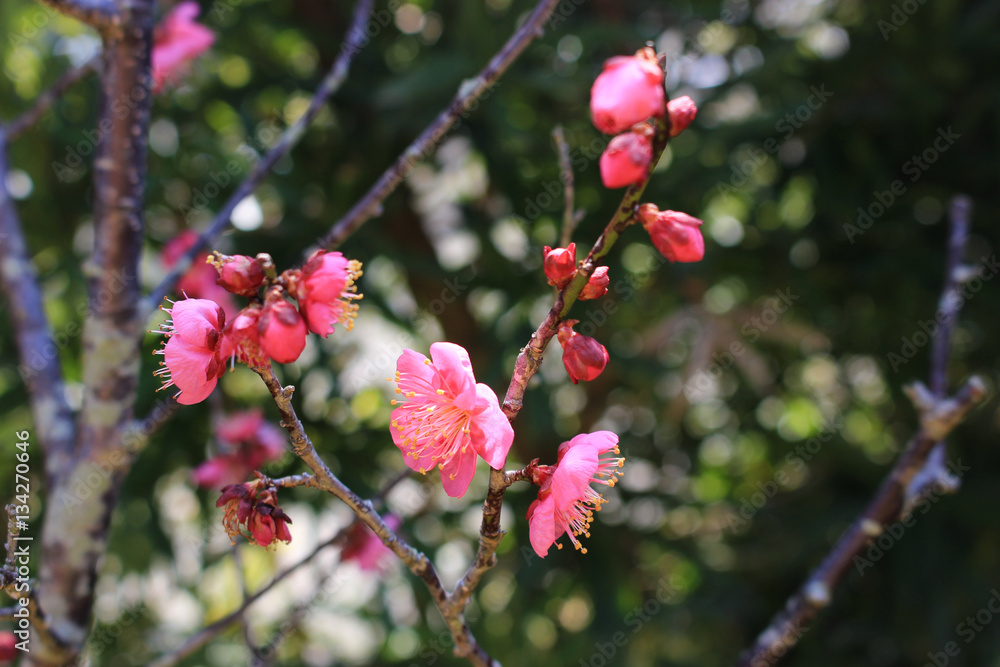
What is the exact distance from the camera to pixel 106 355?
79 cm

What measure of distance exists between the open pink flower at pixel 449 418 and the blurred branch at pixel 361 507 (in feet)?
0.12

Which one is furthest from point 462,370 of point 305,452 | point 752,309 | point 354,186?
point 752,309

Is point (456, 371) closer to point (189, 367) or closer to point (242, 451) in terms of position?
point (189, 367)

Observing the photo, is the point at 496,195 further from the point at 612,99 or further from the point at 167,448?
the point at 612,99

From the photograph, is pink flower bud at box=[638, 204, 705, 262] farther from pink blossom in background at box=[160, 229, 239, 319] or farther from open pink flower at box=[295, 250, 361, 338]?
pink blossom in background at box=[160, 229, 239, 319]

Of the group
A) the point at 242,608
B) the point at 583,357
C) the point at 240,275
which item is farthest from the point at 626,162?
the point at 242,608

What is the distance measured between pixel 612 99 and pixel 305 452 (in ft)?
0.97

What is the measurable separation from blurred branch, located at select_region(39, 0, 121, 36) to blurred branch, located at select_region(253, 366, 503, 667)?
52 centimetres

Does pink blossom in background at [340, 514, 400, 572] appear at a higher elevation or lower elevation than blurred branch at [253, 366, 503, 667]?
lower

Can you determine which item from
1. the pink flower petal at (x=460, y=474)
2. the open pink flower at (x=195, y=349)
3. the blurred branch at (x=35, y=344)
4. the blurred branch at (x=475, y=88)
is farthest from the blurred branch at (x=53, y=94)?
the pink flower petal at (x=460, y=474)

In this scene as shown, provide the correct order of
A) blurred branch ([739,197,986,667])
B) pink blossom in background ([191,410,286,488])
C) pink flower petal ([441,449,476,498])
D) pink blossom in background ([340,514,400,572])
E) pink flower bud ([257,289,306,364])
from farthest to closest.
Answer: pink blossom in background ([191,410,286,488]), pink blossom in background ([340,514,400,572]), blurred branch ([739,197,986,667]), pink flower petal ([441,449,476,498]), pink flower bud ([257,289,306,364])

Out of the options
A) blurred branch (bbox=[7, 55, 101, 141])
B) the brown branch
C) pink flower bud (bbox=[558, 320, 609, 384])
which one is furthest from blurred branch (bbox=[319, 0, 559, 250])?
blurred branch (bbox=[7, 55, 101, 141])

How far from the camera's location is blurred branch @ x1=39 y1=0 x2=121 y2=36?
2.41 ft

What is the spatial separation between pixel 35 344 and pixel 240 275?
26.5 inches
